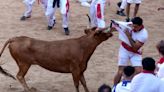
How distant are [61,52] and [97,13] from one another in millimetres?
3959

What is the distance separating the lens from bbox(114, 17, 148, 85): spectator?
886 centimetres

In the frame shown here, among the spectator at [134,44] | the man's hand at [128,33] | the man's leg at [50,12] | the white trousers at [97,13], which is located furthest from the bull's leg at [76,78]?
the man's leg at [50,12]

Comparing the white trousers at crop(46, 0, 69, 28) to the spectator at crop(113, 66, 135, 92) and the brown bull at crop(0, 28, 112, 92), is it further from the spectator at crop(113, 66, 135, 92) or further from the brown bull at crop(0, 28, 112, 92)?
the spectator at crop(113, 66, 135, 92)

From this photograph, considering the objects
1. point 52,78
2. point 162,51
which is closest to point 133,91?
point 162,51

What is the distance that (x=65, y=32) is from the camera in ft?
45.8

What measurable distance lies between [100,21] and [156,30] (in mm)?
2276

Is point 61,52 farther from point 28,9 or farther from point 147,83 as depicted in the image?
point 28,9

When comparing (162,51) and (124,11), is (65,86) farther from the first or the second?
(124,11)

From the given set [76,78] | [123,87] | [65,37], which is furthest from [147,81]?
[65,37]

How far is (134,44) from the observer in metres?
8.93

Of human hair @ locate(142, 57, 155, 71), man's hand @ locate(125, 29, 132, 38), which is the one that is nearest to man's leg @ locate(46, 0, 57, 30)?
man's hand @ locate(125, 29, 132, 38)

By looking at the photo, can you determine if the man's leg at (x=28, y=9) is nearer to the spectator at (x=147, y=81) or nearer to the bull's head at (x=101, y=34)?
the bull's head at (x=101, y=34)

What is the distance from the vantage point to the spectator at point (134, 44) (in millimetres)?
8859

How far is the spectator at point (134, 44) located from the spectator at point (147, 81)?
179 centimetres
